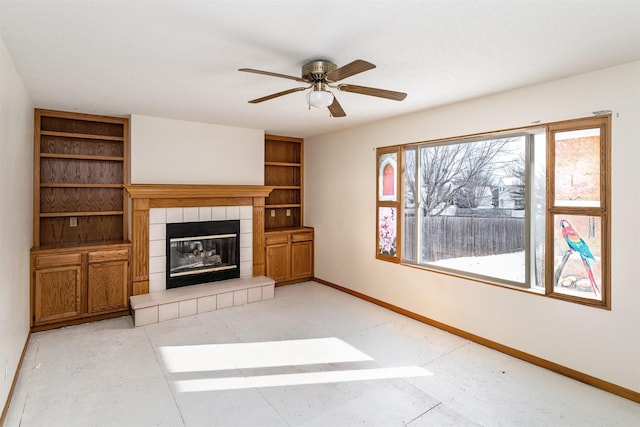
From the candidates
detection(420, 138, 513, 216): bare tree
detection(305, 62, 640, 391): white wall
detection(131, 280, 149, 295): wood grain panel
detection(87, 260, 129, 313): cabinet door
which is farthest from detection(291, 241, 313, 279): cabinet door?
detection(87, 260, 129, 313): cabinet door

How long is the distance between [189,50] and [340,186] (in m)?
3.26

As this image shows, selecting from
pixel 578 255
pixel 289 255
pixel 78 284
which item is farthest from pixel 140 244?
pixel 578 255

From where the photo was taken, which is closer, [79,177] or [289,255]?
[79,177]

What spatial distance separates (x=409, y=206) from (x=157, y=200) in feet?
10.7

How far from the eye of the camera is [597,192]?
2.68 metres

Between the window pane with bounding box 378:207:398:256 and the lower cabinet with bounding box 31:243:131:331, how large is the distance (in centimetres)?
326

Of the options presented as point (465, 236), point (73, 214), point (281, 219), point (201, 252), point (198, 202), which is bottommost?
point (201, 252)

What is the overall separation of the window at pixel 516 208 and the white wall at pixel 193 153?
2.20 m

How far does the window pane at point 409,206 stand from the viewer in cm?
421

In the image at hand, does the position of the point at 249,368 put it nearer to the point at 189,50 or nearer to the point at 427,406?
the point at 427,406

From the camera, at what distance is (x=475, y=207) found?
3.61m

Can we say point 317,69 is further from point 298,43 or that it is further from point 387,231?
point 387,231

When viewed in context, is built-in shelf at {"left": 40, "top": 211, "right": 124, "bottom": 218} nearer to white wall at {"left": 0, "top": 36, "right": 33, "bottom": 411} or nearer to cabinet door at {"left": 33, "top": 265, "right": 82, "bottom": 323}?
white wall at {"left": 0, "top": 36, "right": 33, "bottom": 411}

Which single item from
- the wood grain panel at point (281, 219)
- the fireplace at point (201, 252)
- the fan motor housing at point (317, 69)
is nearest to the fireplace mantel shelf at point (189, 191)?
the fireplace at point (201, 252)
